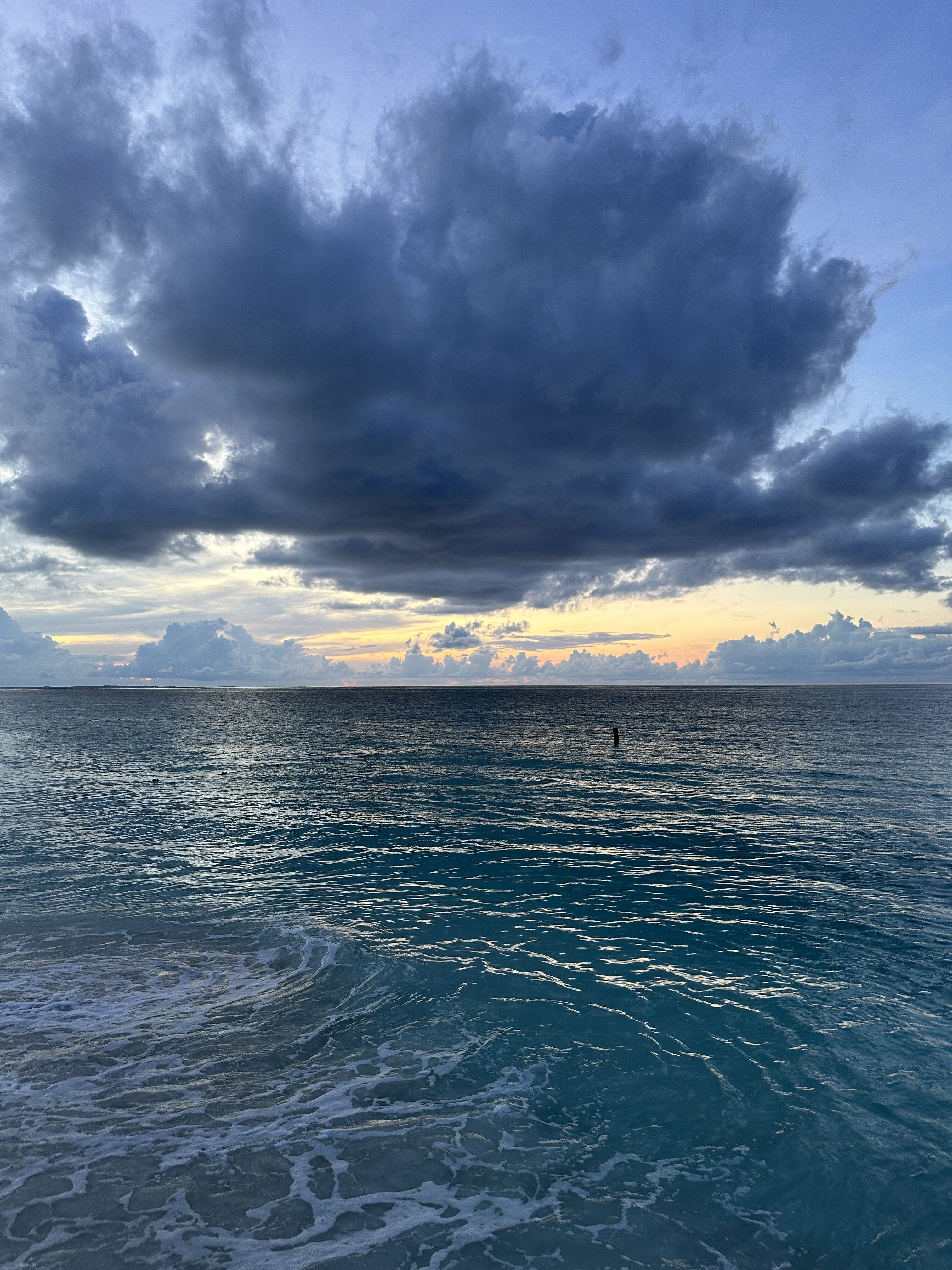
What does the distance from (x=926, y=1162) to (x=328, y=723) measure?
5223 inches

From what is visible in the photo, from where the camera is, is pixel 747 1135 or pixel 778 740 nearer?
pixel 747 1135

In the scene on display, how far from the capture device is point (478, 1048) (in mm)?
14188

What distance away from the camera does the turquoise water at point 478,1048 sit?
9.28m

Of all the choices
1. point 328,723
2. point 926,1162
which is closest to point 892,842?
point 926,1162

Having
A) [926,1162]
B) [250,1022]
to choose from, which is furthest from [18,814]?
[926,1162]

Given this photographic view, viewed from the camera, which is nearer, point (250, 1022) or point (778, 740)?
point (250, 1022)

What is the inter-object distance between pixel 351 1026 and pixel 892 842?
104ft

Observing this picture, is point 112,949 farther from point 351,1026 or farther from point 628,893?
point 628,893

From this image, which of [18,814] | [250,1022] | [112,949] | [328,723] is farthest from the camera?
[328,723]

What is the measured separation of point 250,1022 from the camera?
590 inches

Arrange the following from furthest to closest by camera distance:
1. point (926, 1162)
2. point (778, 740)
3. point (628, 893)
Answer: point (778, 740) < point (628, 893) < point (926, 1162)

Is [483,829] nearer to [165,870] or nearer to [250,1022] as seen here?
[165,870]

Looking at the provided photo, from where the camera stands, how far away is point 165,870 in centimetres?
2977

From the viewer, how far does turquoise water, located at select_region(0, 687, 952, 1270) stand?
9281 mm
